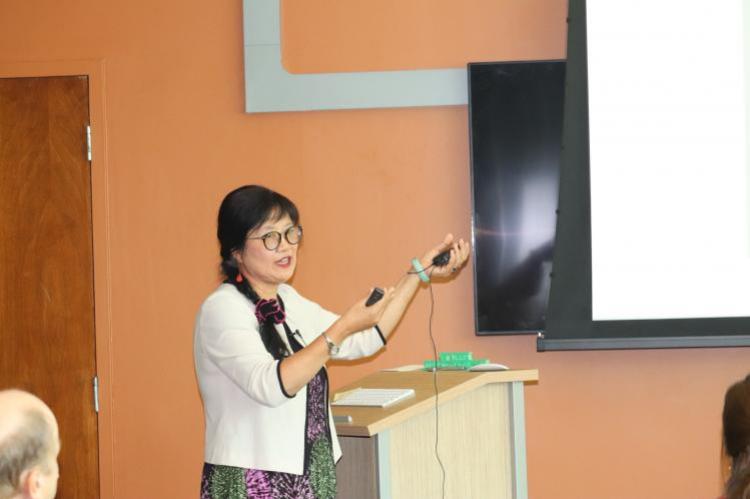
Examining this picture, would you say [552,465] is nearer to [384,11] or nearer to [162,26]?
[384,11]

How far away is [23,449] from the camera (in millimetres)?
1446

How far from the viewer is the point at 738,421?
169cm

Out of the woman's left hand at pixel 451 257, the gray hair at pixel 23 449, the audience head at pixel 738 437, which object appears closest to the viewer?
the gray hair at pixel 23 449

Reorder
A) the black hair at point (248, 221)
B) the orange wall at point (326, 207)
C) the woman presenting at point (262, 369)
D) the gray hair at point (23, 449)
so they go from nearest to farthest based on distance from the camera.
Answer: the gray hair at point (23, 449), the woman presenting at point (262, 369), the black hair at point (248, 221), the orange wall at point (326, 207)

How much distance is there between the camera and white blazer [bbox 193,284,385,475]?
2514 millimetres

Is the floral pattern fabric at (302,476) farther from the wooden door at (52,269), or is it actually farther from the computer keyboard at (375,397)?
the wooden door at (52,269)

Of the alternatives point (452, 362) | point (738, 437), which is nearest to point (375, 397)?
point (452, 362)

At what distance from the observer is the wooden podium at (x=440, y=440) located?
2750mm

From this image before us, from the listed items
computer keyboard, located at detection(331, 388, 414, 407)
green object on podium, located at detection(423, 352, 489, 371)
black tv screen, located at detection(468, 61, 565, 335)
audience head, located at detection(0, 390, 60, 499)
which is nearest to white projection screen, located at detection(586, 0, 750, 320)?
black tv screen, located at detection(468, 61, 565, 335)

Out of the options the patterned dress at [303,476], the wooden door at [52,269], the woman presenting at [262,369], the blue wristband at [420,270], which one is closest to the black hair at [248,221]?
the woman presenting at [262,369]

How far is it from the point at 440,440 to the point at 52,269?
2.29 m

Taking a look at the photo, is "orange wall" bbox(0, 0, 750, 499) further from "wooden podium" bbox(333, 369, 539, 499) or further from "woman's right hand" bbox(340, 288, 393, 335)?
"woman's right hand" bbox(340, 288, 393, 335)

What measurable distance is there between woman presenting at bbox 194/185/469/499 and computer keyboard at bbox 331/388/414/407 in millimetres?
200

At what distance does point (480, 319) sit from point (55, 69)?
7.64 feet
